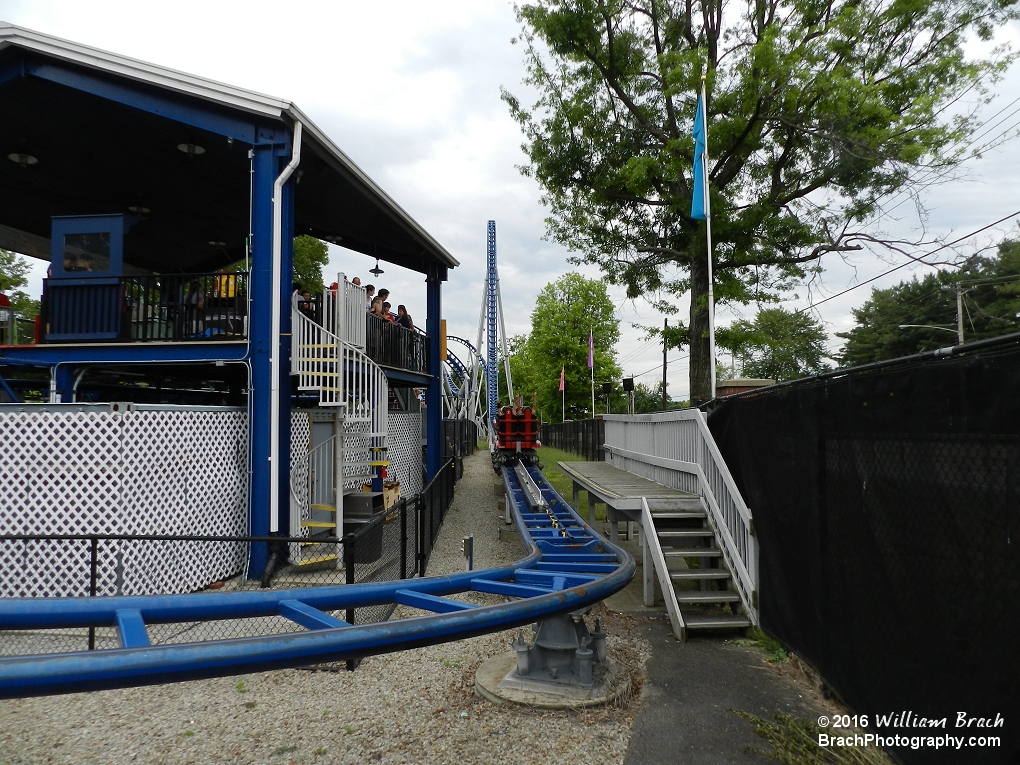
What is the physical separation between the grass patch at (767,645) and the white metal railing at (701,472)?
182 millimetres

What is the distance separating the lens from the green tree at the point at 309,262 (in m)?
31.5

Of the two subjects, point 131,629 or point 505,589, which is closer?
point 131,629

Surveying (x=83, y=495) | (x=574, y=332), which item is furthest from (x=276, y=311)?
(x=574, y=332)

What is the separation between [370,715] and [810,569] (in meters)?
3.29

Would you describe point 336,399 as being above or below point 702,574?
above

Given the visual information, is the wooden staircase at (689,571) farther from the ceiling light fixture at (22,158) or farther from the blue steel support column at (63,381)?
the ceiling light fixture at (22,158)

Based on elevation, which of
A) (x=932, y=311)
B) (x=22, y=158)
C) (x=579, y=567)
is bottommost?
(x=579, y=567)

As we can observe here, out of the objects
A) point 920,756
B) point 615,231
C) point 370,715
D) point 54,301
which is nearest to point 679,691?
point 920,756

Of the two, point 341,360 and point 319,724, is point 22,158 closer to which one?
point 341,360

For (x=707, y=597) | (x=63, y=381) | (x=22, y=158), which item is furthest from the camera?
(x=22, y=158)

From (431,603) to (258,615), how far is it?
2.62ft

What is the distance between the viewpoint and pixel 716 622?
19.9 feet

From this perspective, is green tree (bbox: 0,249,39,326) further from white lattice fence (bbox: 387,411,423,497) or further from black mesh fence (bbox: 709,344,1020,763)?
black mesh fence (bbox: 709,344,1020,763)

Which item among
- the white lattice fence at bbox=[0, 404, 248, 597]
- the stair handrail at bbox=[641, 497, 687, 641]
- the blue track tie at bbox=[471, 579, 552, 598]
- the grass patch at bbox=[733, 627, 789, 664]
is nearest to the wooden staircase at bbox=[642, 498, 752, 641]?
the stair handrail at bbox=[641, 497, 687, 641]
